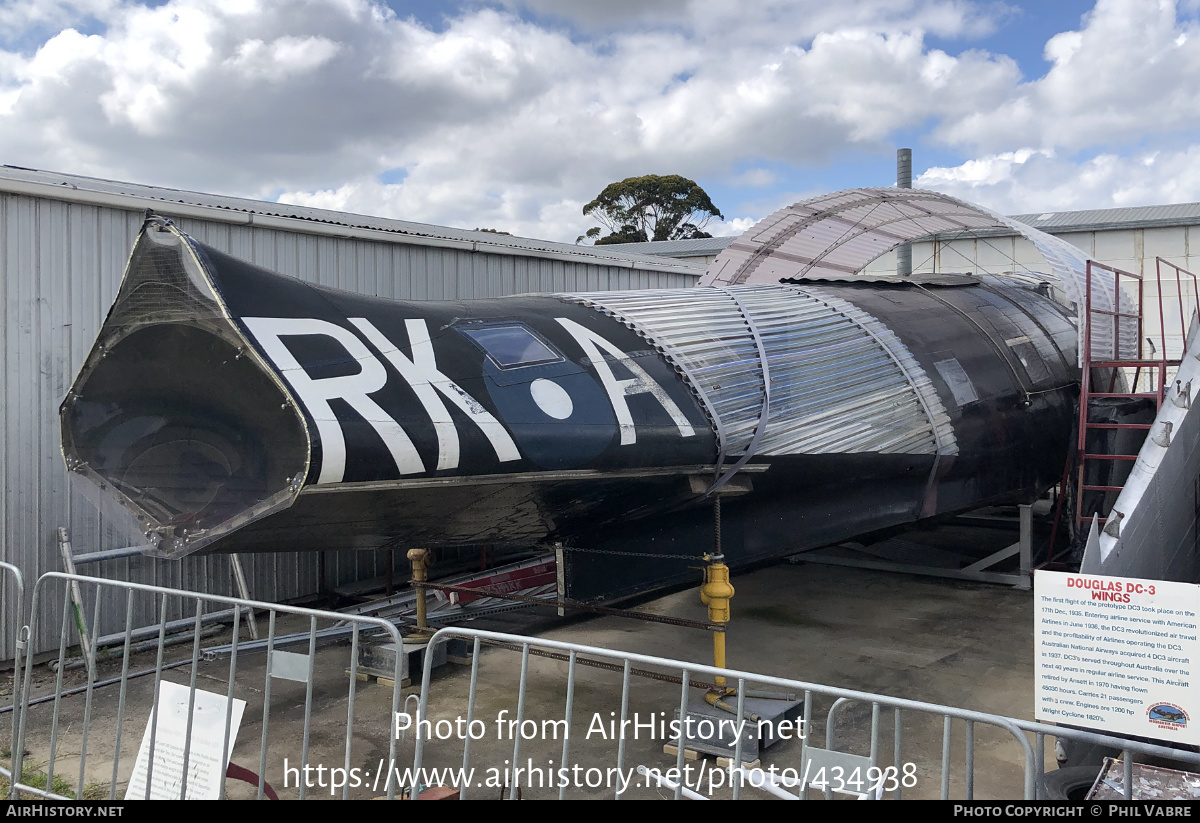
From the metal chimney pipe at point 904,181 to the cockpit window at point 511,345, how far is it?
16.6m

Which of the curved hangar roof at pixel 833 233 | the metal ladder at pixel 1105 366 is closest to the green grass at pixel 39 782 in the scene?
the metal ladder at pixel 1105 366

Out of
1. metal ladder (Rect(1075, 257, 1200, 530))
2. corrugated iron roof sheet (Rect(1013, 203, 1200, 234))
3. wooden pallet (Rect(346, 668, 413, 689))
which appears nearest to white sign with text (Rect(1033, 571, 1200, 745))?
metal ladder (Rect(1075, 257, 1200, 530))

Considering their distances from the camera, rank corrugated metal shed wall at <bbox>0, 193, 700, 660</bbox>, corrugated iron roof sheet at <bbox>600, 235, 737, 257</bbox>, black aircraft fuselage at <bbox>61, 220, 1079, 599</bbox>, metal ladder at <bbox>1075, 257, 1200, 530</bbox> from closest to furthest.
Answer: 1. black aircraft fuselage at <bbox>61, 220, 1079, 599</bbox>
2. corrugated metal shed wall at <bbox>0, 193, 700, 660</bbox>
3. metal ladder at <bbox>1075, 257, 1200, 530</bbox>
4. corrugated iron roof sheet at <bbox>600, 235, 737, 257</bbox>

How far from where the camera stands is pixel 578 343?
6.17 metres

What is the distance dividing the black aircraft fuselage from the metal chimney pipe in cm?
1286

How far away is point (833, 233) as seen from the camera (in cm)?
1277

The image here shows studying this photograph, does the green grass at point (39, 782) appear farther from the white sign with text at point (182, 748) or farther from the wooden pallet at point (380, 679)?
the wooden pallet at point (380, 679)

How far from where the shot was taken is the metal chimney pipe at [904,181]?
68.4ft

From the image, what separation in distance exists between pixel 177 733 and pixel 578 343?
3.32m

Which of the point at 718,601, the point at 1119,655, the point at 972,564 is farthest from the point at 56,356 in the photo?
the point at 972,564

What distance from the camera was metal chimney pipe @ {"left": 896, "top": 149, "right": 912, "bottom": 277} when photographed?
20859 mm

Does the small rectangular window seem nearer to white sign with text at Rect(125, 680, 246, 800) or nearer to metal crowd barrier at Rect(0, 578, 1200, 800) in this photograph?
metal crowd barrier at Rect(0, 578, 1200, 800)

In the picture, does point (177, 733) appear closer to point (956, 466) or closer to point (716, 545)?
point (716, 545)

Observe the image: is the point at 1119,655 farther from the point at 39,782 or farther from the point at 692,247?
the point at 692,247
